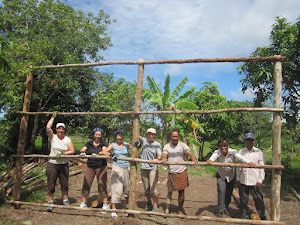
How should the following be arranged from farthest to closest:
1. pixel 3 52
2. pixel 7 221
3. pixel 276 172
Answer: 1. pixel 7 221
2. pixel 276 172
3. pixel 3 52

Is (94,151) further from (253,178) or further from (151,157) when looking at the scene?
(253,178)

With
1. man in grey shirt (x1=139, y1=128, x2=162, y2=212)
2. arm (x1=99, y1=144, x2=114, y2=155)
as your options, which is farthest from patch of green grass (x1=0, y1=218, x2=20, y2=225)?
man in grey shirt (x1=139, y1=128, x2=162, y2=212)

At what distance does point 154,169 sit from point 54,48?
6.79 meters

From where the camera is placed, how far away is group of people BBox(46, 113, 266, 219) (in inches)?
152

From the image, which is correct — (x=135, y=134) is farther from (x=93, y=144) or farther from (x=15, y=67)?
(x=15, y=67)

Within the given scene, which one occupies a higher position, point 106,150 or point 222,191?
point 106,150

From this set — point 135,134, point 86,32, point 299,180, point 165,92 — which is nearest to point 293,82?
point 299,180

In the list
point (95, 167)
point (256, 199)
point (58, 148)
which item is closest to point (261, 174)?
point (256, 199)

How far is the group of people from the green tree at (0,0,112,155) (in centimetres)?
379

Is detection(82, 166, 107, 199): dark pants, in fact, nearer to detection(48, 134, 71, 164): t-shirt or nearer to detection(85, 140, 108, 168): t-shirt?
detection(85, 140, 108, 168): t-shirt

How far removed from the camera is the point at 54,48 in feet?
28.6

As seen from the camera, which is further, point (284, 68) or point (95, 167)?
point (284, 68)

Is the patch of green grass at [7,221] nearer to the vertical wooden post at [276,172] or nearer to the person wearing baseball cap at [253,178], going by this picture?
the person wearing baseball cap at [253,178]

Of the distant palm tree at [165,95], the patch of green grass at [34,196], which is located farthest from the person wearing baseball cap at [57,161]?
the distant palm tree at [165,95]
